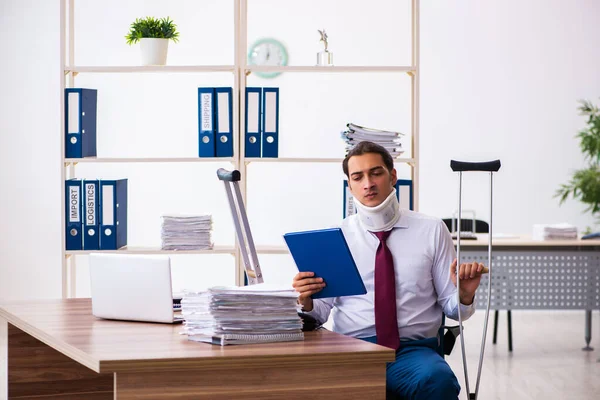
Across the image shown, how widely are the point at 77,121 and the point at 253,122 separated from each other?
87cm

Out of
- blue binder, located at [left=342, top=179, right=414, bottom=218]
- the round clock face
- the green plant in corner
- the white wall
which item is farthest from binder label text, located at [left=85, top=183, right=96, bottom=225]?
the round clock face

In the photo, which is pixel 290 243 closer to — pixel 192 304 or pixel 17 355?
pixel 192 304

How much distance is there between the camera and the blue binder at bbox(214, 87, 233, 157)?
4.25 meters

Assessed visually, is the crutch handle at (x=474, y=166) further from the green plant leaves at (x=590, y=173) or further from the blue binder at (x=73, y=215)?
the green plant leaves at (x=590, y=173)

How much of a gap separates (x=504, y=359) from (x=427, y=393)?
10.3 feet

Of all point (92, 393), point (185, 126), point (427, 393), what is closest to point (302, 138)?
point (185, 126)

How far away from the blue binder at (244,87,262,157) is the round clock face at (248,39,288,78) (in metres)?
2.99

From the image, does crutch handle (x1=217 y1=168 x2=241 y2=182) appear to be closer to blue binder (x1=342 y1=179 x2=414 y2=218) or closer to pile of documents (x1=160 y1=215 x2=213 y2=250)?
blue binder (x1=342 y1=179 x2=414 y2=218)

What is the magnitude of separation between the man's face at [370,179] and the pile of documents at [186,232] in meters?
1.45

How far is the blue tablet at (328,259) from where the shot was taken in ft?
7.96

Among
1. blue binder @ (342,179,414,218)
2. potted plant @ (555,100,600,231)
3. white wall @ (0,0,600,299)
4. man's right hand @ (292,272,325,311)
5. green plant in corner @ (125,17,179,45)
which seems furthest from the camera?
white wall @ (0,0,600,299)

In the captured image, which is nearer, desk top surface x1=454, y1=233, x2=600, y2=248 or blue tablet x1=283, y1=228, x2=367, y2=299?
blue tablet x1=283, y1=228, x2=367, y2=299

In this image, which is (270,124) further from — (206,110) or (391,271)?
(391,271)

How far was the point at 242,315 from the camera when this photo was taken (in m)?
2.28
